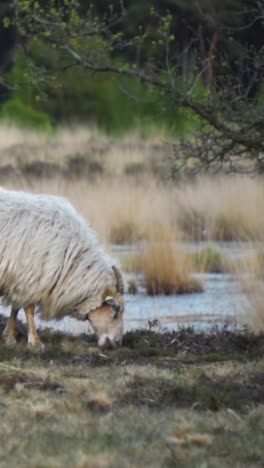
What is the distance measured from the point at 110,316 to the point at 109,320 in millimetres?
34

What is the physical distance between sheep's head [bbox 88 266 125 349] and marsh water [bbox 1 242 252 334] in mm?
912

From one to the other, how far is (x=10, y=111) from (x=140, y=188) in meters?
13.2

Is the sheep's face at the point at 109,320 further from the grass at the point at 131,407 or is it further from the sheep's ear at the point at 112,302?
the grass at the point at 131,407

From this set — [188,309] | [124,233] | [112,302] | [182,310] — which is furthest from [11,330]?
[124,233]

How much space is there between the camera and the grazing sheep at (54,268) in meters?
10.6

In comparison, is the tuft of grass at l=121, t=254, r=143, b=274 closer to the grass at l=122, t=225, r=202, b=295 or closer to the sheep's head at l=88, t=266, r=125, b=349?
the grass at l=122, t=225, r=202, b=295

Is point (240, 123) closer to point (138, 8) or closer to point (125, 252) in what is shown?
point (125, 252)

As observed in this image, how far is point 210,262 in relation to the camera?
16.5 metres

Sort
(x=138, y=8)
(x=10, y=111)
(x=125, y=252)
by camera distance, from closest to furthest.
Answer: (x=125, y=252) < (x=138, y=8) < (x=10, y=111)

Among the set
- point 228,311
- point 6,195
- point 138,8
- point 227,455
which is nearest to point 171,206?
point 228,311

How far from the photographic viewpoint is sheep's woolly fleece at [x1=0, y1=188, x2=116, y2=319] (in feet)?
34.9

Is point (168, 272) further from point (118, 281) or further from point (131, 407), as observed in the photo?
point (131, 407)

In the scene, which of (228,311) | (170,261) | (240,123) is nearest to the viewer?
(240,123)

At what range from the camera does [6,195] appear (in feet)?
35.9
